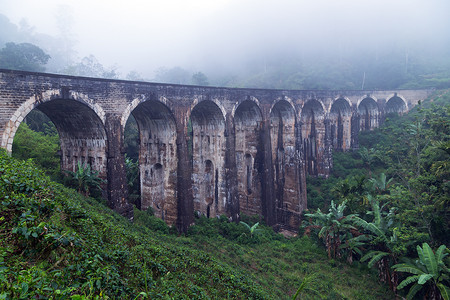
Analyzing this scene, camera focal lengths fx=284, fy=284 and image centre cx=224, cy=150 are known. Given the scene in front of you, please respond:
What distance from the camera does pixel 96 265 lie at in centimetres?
417

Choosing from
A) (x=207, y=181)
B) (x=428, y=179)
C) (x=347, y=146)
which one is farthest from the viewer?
(x=347, y=146)

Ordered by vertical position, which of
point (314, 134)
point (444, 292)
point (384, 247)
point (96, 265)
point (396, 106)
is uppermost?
point (396, 106)

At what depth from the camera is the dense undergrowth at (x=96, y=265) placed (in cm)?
342

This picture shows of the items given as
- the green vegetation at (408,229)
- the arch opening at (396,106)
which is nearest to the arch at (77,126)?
the green vegetation at (408,229)

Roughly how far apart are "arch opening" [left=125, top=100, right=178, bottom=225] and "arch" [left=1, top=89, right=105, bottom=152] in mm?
3285

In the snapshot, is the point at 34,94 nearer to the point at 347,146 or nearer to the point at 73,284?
the point at 73,284

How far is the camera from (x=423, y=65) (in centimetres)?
5034

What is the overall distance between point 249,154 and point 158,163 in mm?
6805

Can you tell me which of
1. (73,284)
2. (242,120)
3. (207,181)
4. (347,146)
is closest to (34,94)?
(73,284)

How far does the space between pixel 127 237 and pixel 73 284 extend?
11.6 feet

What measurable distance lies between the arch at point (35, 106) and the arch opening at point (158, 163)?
328 centimetres

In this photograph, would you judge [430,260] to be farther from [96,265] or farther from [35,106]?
[35,106]

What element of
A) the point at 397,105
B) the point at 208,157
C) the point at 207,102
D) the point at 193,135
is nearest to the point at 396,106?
the point at 397,105

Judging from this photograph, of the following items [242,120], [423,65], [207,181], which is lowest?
[207,181]
